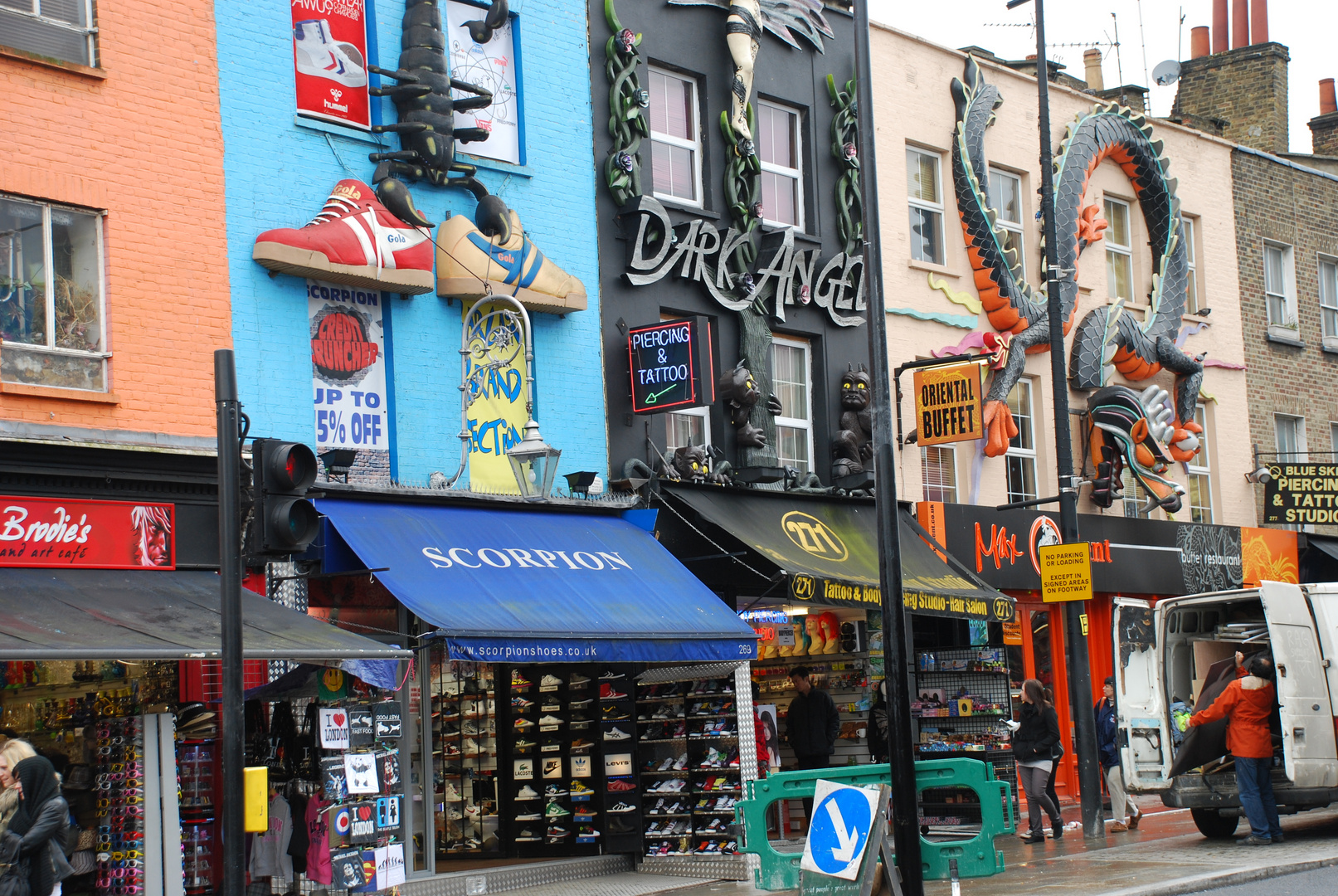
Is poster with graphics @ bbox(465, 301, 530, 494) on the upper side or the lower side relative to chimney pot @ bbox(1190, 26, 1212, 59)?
lower

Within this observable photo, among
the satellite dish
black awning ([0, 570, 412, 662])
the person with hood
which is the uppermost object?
the satellite dish

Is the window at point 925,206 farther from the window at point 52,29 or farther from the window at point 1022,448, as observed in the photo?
the window at point 52,29

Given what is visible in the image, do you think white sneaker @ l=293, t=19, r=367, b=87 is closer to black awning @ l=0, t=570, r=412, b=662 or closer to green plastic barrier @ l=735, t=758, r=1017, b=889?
black awning @ l=0, t=570, r=412, b=662

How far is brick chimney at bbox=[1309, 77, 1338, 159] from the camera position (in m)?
31.6

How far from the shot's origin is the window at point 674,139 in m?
18.0

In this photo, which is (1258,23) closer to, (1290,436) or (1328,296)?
(1328,296)

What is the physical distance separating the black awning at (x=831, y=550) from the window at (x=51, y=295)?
616 cm

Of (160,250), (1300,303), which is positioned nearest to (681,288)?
(160,250)

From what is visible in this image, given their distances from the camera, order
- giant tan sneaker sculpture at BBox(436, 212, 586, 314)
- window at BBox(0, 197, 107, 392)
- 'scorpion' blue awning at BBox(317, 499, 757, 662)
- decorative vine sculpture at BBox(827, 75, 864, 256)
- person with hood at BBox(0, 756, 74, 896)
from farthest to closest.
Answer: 1. decorative vine sculpture at BBox(827, 75, 864, 256)
2. giant tan sneaker sculpture at BBox(436, 212, 586, 314)
3. 'scorpion' blue awning at BBox(317, 499, 757, 662)
4. window at BBox(0, 197, 107, 392)
5. person with hood at BBox(0, 756, 74, 896)

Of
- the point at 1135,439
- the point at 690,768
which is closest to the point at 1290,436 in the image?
the point at 1135,439

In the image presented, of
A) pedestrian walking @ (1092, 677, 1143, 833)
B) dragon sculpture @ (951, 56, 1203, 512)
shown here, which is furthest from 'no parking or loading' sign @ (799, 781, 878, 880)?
A: dragon sculpture @ (951, 56, 1203, 512)

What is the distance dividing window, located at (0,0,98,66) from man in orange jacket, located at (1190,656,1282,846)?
38.2ft

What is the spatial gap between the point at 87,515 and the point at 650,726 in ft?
20.8

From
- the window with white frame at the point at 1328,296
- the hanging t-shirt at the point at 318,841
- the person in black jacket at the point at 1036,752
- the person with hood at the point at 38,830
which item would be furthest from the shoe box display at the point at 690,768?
the window with white frame at the point at 1328,296
